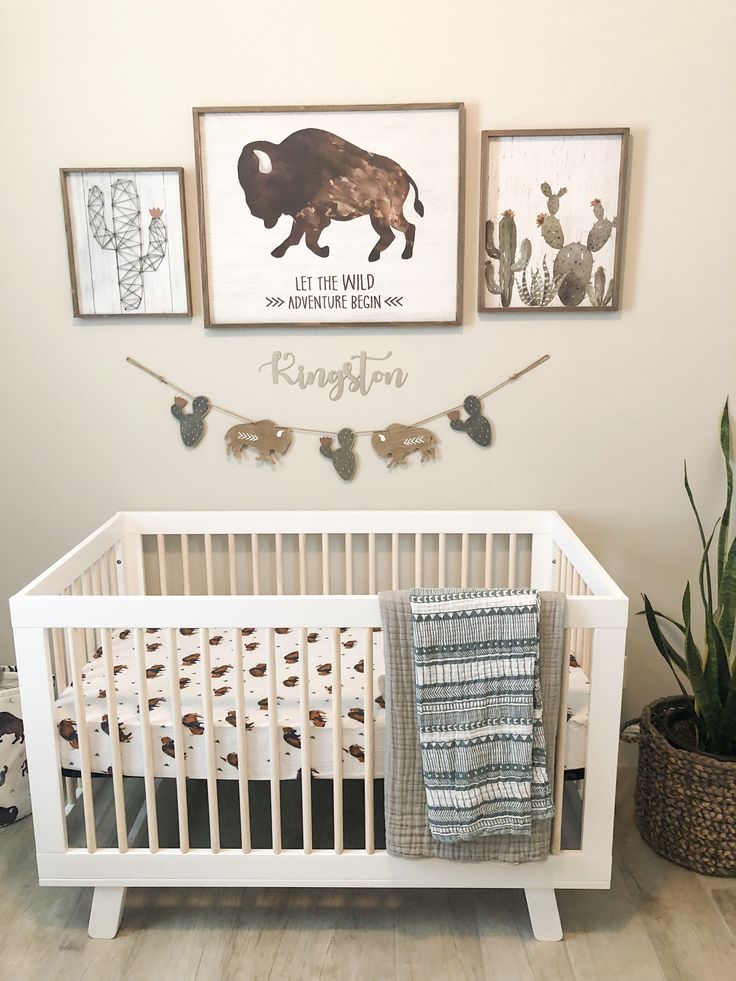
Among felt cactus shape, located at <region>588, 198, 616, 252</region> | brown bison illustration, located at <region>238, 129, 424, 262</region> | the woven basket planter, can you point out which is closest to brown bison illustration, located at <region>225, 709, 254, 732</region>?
the woven basket planter

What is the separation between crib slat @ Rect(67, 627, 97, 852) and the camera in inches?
60.2

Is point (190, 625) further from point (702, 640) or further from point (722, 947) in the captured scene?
point (702, 640)

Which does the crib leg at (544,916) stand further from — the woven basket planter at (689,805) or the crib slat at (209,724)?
the crib slat at (209,724)

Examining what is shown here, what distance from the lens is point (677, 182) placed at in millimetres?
2057

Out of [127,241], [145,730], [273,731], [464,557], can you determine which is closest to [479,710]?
[273,731]

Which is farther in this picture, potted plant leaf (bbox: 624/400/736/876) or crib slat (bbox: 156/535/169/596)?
crib slat (bbox: 156/535/169/596)

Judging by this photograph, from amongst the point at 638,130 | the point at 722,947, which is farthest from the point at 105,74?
the point at 722,947

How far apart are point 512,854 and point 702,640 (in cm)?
106

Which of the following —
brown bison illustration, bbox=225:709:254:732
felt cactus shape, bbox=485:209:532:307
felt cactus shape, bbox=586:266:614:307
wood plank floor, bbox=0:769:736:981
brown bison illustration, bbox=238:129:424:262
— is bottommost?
wood plank floor, bbox=0:769:736:981

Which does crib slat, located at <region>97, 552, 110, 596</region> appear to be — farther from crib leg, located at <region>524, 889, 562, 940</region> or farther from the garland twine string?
crib leg, located at <region>524, 889, 562, 940</region>

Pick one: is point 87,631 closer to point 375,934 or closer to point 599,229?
point 375,934

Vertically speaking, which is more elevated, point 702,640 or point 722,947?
point 702,640

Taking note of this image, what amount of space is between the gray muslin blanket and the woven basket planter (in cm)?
45

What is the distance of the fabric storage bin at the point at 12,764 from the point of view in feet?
6.61
